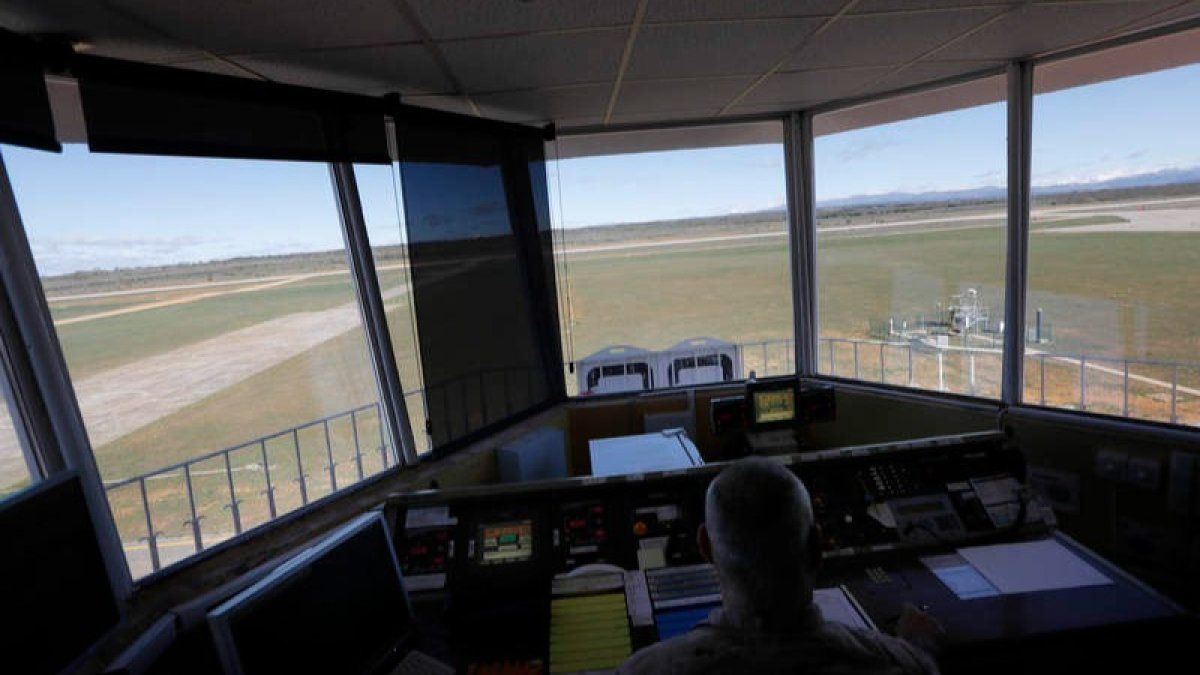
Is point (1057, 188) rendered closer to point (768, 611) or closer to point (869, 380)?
point (869, 380)

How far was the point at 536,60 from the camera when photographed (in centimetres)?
217

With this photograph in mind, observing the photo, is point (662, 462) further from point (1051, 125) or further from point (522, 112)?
point (1051, 125)

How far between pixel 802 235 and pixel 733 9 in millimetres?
2385

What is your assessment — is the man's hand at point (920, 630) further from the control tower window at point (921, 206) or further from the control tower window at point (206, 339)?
the control tower window at point (206, 339)

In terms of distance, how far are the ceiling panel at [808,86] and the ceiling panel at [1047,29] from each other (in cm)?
38

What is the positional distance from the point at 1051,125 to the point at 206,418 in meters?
18.6

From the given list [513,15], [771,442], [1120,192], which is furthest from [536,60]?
[1120,192]

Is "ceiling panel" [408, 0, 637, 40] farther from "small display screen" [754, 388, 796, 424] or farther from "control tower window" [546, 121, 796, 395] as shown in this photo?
"small display screen" [754, 388, 796, 424]

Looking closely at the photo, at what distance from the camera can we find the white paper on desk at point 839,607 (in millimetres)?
1454

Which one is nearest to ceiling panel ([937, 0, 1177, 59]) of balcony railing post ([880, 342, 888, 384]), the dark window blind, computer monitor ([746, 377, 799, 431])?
computer monitor ([746, 377, 799, 431])

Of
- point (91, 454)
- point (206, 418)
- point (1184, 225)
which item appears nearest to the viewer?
point (91, 454)

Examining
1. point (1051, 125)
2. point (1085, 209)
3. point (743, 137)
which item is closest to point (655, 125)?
point (743, 137)

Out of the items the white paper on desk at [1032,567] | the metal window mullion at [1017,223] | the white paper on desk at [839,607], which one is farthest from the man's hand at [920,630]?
the metal window mullion at [1017,223]

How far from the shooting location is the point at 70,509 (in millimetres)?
1118
